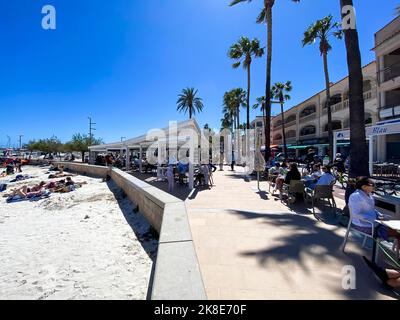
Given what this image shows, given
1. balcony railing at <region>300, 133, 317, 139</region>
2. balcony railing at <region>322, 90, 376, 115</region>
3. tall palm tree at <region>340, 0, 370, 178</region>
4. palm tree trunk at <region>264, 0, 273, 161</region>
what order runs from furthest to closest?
balcony railing at <region>300, 133, 317, 139</region>
balcony railing at <region>322, 90, 376, 115</region>
palm tree trunk at <region>264, 0, 273, 161</region>
tall palm tree at <region>340, 0, 370, 178</region>

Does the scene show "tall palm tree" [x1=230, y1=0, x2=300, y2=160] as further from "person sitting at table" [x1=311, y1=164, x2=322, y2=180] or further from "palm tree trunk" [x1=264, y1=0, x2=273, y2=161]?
"person sitting at table" [x1=311, y1=164, x2=322, y2=180]

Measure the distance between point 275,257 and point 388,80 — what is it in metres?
21.8

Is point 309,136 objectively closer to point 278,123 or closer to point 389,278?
point 278,123

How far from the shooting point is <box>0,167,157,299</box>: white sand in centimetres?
425

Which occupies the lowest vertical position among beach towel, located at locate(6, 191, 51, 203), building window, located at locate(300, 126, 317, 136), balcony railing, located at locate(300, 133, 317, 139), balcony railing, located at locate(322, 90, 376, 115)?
beach towel, located at locate(6, 191, 51, 203)

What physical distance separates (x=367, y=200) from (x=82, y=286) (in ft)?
16.4

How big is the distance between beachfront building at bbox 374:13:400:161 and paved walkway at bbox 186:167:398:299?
59.9 ft

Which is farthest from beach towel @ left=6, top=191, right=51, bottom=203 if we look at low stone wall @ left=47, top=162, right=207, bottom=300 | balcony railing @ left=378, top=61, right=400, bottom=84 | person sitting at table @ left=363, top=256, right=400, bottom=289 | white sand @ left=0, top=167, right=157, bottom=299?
balcony railing @ left=378, top=61, right=400, bottom=84

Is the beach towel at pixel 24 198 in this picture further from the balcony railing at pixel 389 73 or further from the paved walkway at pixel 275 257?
the balcony railing at pixel 389 73

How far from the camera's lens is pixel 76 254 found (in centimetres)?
578

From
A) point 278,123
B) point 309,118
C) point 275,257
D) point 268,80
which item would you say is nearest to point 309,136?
point 309,118

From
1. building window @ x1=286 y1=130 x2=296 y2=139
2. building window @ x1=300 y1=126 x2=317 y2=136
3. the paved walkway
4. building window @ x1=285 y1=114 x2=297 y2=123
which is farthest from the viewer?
building window @ x1=285 y1=114 x2=297 y2=123
